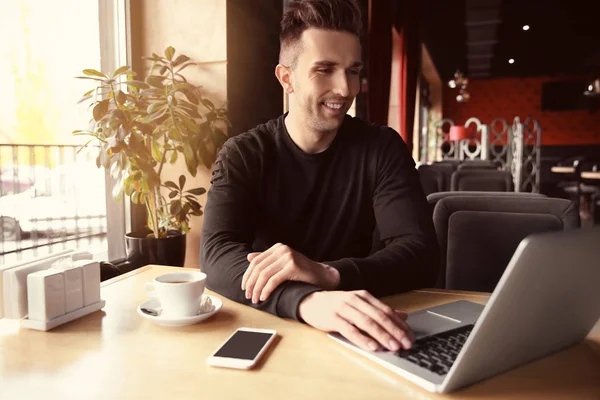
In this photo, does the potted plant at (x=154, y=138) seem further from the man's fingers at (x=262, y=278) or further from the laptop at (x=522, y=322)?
the laptop at (x=522, y=322)

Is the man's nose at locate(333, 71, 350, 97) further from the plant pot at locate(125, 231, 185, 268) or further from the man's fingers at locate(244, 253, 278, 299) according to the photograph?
Answer: the plant pot at locate(125, 231, 185, 268)

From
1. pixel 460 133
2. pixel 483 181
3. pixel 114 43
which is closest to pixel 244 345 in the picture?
pixel 114 43

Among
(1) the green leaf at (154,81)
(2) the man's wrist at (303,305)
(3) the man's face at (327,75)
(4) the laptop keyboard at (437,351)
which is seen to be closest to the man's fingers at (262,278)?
(2) the man's wrist at (303,305)

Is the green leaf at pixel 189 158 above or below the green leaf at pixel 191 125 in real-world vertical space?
below

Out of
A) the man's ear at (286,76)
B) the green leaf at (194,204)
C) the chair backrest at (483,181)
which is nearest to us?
the man's ear at (286,76)

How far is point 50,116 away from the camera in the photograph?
140 inches

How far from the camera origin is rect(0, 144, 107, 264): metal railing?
13.9 feet

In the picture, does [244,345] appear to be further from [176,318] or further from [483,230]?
Result: [483,230]

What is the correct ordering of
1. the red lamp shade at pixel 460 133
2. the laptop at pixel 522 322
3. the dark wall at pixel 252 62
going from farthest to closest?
the red lamp shade at pixel 460 133 < the dark wall at pixel 252 62 < the laptop at pixel 522 322

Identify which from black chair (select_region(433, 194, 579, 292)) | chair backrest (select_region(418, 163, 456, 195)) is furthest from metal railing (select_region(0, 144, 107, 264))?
black chair (select_region(433, 194, 579, 292))

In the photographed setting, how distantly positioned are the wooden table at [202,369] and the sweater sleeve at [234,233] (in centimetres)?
6

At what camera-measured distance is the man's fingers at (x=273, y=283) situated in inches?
36.4

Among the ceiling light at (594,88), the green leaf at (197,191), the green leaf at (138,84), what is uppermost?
the ceiling light at (594,88)

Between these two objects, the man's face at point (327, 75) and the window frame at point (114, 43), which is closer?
the man's face at point (327, 75)
